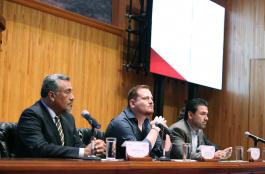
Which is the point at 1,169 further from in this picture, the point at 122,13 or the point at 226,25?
the point at 226,25

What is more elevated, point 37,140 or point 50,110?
point 50,110

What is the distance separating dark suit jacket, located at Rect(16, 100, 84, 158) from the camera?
256 centimetres

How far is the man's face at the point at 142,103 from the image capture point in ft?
11.2

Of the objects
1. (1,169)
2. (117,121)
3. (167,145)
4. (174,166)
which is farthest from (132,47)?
(1,169)

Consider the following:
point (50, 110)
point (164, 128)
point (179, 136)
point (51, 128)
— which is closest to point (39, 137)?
point (51, 128)

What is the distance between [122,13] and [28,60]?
4.87 ft

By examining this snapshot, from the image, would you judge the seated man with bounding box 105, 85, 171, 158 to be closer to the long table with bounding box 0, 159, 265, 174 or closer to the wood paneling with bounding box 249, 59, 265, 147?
the long table with bounding box 0, 159, 265, 174

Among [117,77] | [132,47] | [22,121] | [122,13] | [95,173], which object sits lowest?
[95,173]

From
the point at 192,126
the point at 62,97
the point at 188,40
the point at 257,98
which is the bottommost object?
the point at 192,126

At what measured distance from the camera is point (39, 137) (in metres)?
2.72

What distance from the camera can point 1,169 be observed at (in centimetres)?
148

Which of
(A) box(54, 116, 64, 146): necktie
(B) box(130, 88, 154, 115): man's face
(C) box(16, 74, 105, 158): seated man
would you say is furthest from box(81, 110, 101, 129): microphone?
(B) box(130, 88, 154, 115): man's face

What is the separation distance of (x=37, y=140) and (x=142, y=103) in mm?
967

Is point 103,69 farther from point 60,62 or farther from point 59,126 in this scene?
point 59,126
